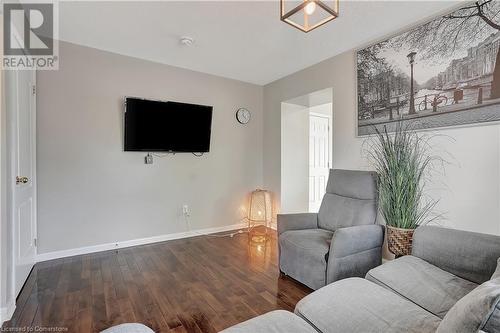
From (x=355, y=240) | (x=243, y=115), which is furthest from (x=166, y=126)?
(x=355, y=240)

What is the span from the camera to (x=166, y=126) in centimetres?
338

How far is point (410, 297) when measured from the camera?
1390 mm

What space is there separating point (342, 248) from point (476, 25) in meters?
2.10

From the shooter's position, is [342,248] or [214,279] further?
[214,279]

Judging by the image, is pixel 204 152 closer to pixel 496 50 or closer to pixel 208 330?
pixel 208 330

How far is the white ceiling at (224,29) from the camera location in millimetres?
2207

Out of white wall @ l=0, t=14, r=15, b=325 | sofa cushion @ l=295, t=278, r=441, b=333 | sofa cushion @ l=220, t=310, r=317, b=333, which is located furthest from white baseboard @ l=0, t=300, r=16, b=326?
sofa cushion @ l=295, t=278, r=441, b=333

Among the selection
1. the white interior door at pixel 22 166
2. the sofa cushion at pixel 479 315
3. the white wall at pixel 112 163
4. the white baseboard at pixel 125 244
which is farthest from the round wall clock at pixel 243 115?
the sofa cushion at pixel 479 315

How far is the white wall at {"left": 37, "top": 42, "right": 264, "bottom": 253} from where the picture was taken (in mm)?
2814

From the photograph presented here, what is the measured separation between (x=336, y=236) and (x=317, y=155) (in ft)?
9.52

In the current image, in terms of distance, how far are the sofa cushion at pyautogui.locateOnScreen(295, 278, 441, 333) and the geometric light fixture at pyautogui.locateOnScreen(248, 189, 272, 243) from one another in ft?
8.82

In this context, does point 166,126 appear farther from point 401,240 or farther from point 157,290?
point 401,240

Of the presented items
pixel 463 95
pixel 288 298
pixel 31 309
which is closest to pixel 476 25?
pixel 463 95

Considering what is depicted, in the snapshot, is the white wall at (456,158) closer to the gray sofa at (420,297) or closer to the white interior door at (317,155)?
the gray sofa at (420,297)
